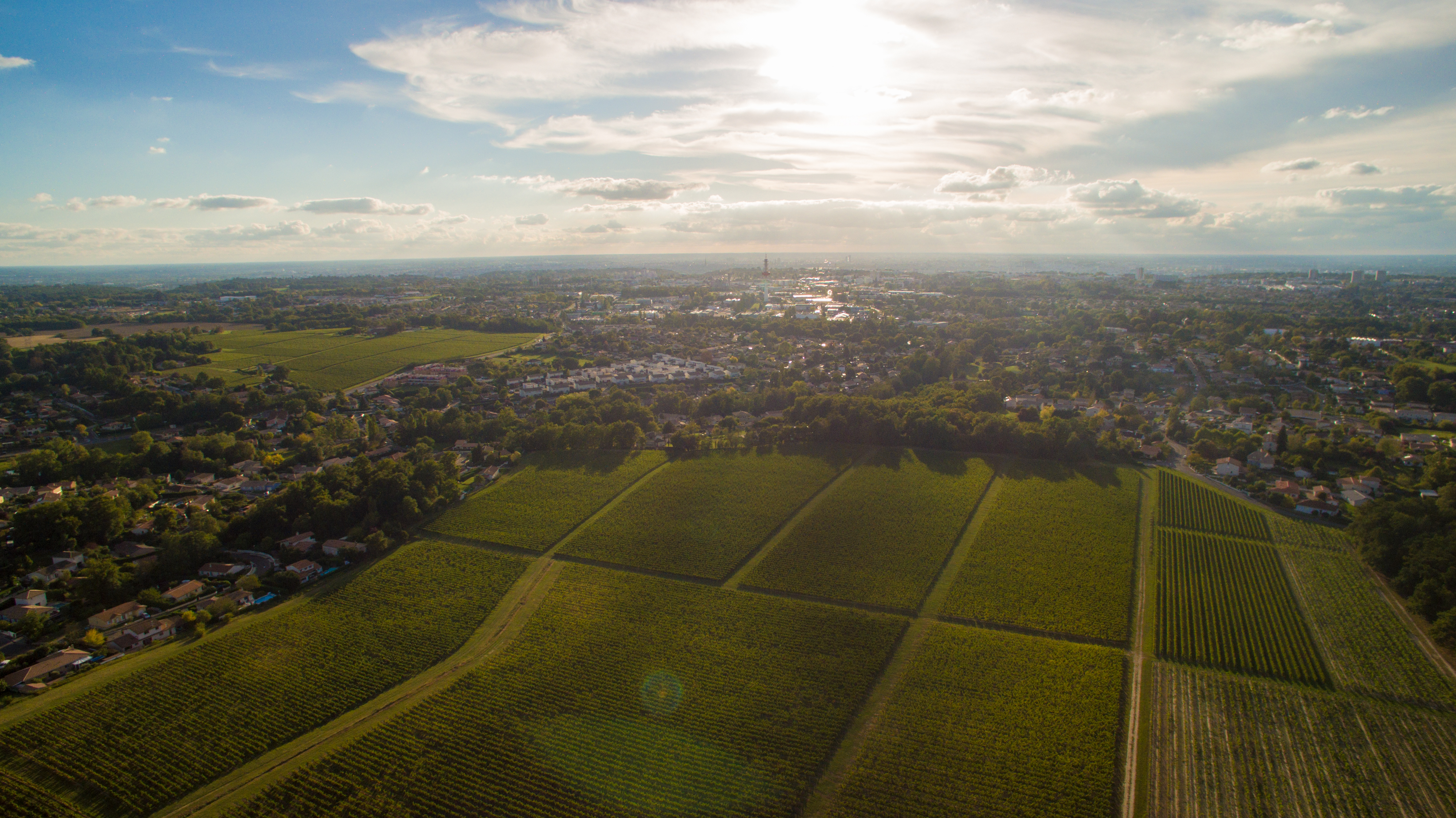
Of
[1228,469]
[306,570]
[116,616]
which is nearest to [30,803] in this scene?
[116,616]

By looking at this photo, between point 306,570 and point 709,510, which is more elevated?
point 709,510

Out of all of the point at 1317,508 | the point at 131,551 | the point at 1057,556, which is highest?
the point at 1317,508

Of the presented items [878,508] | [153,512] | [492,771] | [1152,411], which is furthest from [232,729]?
[1152,411]

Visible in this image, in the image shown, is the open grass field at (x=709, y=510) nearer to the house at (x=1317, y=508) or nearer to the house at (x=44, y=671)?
the house at (x=44, y=671)

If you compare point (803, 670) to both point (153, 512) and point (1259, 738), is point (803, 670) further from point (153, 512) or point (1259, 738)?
point (153, 512)

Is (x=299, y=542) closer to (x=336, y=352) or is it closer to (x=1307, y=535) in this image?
(x=1307, y=535)

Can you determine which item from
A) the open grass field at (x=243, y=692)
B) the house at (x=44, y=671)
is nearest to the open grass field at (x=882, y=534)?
the open grass field at (x=243, y=692)
